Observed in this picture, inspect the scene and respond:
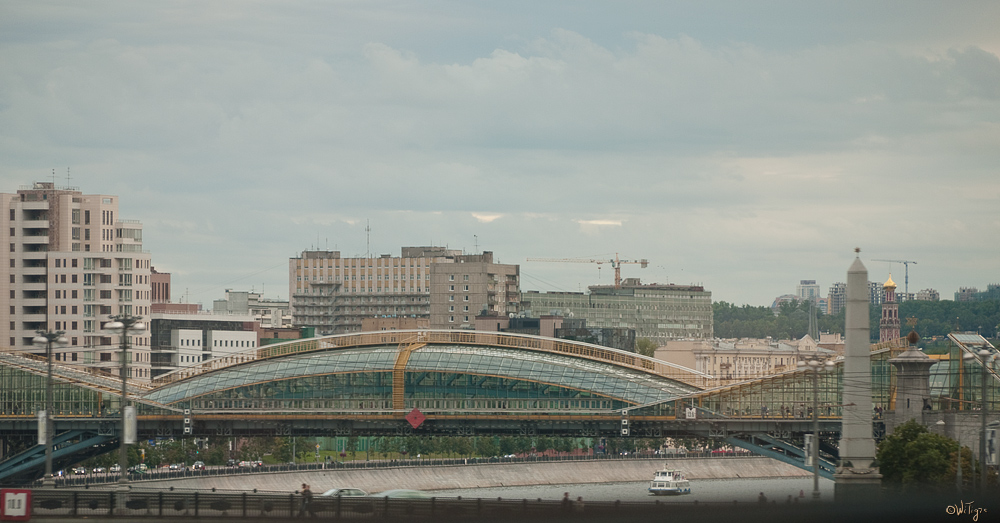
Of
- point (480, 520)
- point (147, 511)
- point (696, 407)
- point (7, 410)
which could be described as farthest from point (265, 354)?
point (480, 520)

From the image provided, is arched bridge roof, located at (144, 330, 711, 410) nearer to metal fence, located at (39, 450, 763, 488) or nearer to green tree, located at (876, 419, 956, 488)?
metal fence, located at (39, 450, 763, 488)

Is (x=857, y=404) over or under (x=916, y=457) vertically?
over

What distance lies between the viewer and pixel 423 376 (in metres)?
129

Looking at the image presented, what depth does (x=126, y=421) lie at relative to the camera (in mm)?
70250

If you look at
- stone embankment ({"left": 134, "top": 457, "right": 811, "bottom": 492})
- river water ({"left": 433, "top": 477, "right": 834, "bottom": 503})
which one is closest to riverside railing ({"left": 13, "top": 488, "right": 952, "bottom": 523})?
stone embankment ({"left": 134, "top": 457, "right": 811, "bottom": 492})

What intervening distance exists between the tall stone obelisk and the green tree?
3.32m

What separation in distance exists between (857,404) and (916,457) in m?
5.81

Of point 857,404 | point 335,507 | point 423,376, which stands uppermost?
point 857,404

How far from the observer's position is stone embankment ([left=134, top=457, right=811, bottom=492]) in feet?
517

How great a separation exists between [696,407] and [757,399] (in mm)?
5211

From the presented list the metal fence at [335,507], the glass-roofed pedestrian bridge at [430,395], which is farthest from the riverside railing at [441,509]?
the glass-roofed pedestrian bridge at [430,395]

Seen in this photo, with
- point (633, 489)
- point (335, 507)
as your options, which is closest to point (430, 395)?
point (633, 489)

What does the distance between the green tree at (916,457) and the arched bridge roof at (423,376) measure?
30135 mm

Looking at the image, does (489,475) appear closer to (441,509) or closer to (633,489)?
(633,489)
